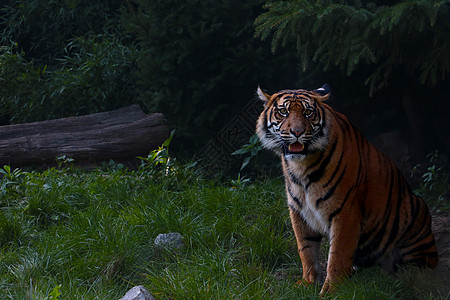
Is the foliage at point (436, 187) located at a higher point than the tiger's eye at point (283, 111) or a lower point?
lower

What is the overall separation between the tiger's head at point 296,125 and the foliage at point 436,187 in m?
2.23

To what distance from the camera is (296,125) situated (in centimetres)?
352

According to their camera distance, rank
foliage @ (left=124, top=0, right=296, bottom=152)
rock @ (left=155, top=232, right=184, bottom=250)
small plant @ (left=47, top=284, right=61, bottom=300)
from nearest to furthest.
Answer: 1. small plant @ (left=47, top=284, right=61, bottom=300)
2. rock @ (left=155, top=232, right=184, bottom=250)
3. foliage @ (left=124, top=0, right=296, bottom=152)

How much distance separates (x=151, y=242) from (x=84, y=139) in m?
3.30

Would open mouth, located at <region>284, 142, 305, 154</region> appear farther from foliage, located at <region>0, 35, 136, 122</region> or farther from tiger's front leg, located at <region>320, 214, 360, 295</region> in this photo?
foliage, located at <region>0, 35, 136, 122</region>

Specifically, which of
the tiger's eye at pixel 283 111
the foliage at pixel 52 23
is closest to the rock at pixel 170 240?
the tiger's eye at pixel 283 111

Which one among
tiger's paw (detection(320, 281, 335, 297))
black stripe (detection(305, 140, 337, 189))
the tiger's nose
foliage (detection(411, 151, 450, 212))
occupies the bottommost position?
foliage (detection(411, 151, 450, 212))

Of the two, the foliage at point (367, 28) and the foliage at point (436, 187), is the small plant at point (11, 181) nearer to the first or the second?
the foliage at point (367, 28)

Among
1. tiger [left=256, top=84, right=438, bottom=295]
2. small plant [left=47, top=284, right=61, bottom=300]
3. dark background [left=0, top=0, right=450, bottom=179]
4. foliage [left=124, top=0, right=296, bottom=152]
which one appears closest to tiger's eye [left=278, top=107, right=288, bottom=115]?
tiger [left=256, top=84, right=438, bottom=295]

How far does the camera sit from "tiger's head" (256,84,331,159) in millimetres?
3533

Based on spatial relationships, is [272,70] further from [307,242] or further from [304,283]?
[304,283]

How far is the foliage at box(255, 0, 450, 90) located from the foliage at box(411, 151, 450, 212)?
3.79 feet

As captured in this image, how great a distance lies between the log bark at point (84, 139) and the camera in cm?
720

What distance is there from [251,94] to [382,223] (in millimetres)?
3142
